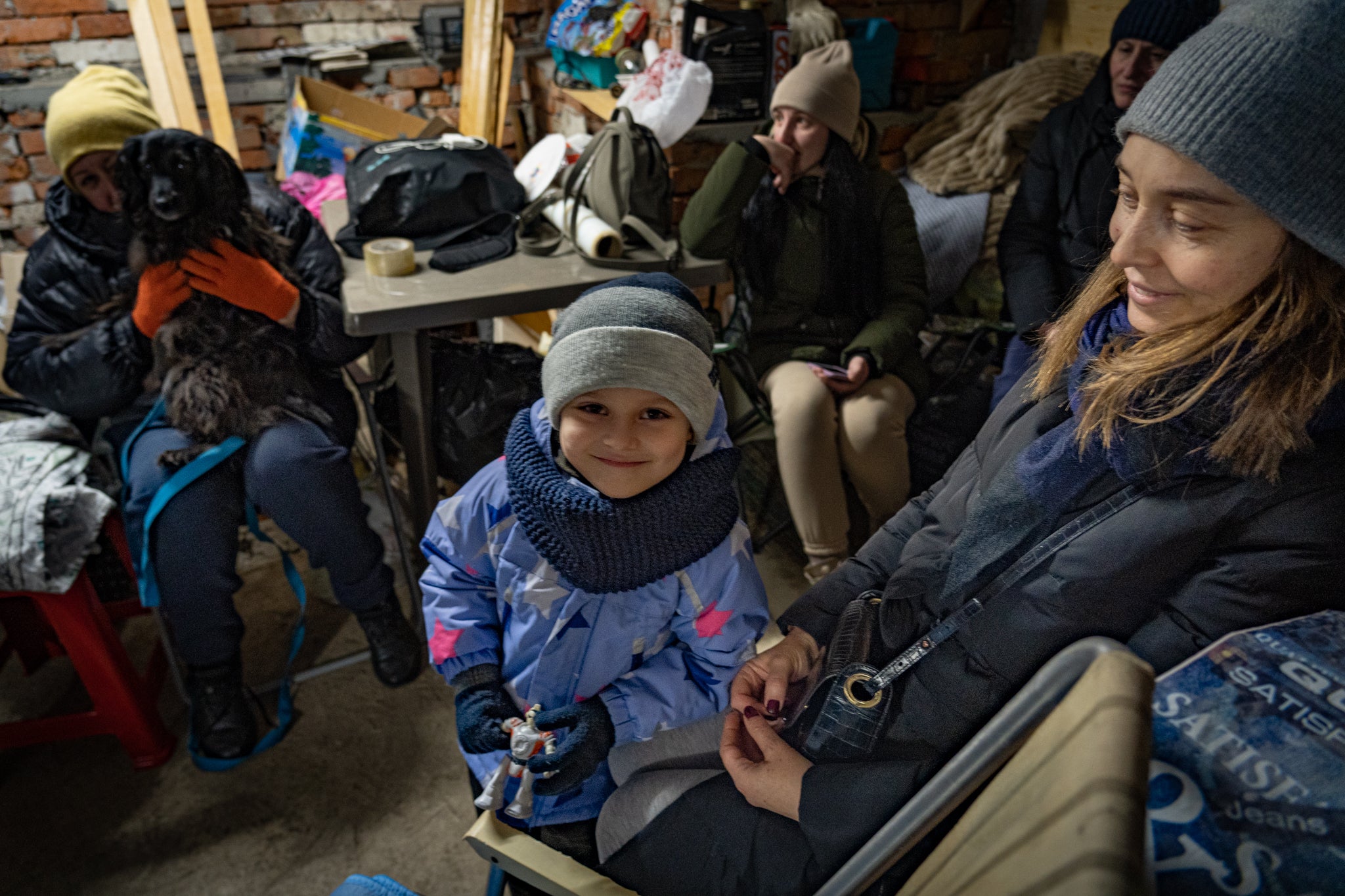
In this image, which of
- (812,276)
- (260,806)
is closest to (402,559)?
(260,806)

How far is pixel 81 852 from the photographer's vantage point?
1.74 meters

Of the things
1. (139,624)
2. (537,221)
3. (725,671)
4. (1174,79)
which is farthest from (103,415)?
(1174,79)

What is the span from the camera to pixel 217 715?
1.89 metres

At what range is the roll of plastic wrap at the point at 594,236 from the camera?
2129mm

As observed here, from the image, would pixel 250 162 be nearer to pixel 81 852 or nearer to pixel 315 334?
pixel 315 334

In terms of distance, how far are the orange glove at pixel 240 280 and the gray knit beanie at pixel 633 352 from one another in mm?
985

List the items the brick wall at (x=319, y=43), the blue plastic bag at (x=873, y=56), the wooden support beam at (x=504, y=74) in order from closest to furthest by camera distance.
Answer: the blue plastic bag at (x=873, y=56)
the brick wall at (x=319, y=43)
the wooden support beam at (x=504, y=74)

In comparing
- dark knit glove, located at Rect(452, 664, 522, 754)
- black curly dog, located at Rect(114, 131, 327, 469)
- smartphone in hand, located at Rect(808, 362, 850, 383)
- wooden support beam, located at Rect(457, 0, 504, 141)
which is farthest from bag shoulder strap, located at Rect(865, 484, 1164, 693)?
wooden support beam, located at Rect(457, 0, 504, 141)

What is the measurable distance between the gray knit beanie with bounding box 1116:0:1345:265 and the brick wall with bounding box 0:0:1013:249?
2217 mm

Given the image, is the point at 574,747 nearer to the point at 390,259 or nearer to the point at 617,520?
the point at 617,520

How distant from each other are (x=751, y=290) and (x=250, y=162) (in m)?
3.08

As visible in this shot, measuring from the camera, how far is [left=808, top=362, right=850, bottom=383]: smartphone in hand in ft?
7.13

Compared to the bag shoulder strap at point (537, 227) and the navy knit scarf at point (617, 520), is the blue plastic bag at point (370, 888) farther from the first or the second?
the bag shoulder strap at point (537, 227)

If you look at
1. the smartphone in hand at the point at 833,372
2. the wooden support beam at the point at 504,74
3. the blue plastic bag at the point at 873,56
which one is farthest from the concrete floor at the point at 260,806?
the wooden support beam at the point at 504,74
